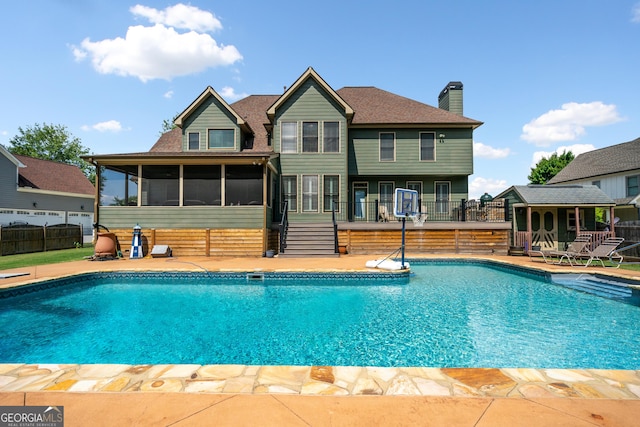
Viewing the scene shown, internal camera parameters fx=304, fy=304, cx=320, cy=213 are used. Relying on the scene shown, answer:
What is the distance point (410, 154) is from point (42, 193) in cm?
2641

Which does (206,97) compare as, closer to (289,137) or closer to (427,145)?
(289,137)

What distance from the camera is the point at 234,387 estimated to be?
2.82m

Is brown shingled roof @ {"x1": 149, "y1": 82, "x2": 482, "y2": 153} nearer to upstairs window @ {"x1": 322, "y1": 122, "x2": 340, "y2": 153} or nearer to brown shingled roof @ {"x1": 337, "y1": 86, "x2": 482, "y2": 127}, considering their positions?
brown shingled roof @ {"x1": 337, "y1": 86, "x2": 482, "y2": 127}

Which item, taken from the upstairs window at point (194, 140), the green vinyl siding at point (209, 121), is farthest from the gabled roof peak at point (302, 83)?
the upstairs window at point (194, 140)

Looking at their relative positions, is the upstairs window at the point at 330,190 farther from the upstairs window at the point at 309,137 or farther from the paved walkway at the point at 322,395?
the paved walkway at the point at 322,395

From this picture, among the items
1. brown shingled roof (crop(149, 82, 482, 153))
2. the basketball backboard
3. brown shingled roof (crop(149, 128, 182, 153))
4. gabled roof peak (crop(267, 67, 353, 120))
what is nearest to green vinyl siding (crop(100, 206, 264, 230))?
brown shingled roof (crop(149, 82, 482, 153))

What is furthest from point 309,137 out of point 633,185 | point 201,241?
point 633,185

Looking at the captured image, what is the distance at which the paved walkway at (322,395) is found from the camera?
2346 mm

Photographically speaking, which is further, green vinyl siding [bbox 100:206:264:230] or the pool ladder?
green vinyl siding [bbox 100:206:264:230]

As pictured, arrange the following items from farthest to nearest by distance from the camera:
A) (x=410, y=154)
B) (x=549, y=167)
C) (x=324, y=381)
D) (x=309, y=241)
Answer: (x=549, y=167) → (x=410, y=154) → (x=309, y=241) → (x=324, y=381)

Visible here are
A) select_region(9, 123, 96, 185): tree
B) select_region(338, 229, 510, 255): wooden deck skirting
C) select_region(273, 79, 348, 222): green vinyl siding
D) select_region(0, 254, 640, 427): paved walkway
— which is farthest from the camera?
select_region(9, 123, 96, 185): tree

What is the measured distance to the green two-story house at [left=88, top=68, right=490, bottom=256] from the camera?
13.6 meters

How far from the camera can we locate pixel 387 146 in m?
17.5

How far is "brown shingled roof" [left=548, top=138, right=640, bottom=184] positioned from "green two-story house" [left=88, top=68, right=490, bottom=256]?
14562 mm
